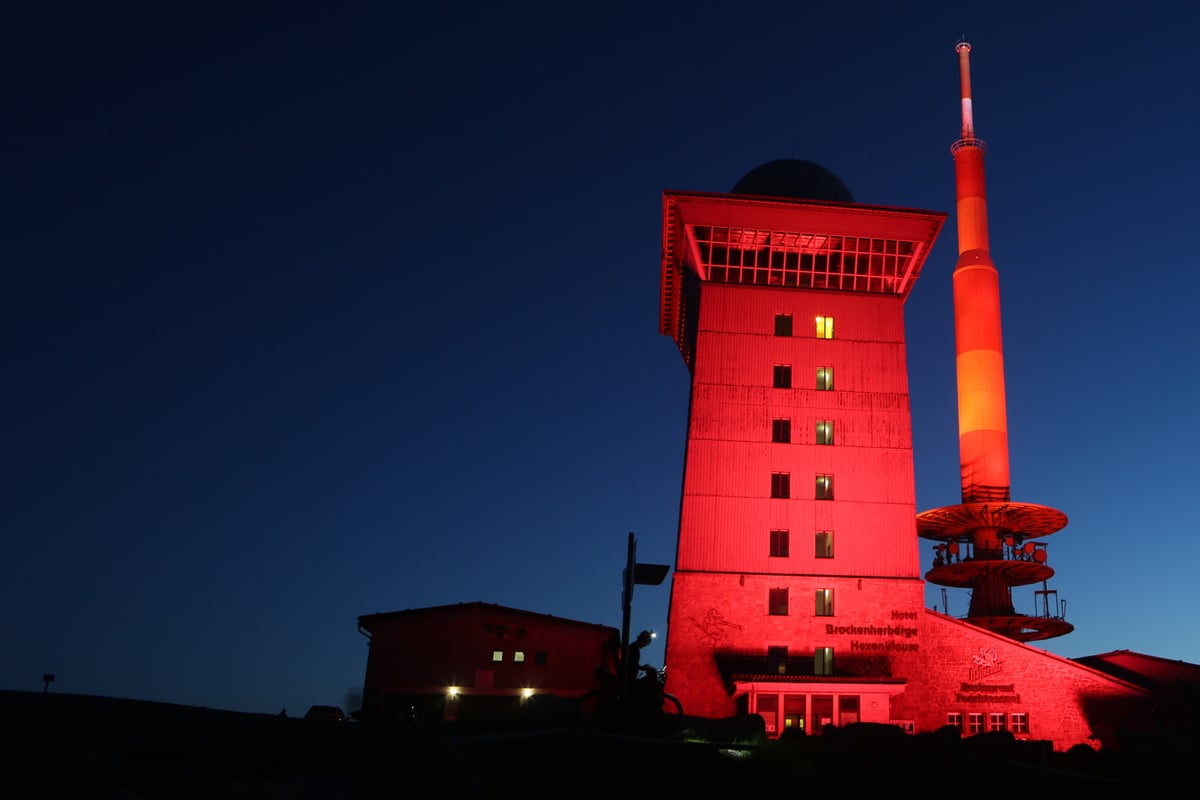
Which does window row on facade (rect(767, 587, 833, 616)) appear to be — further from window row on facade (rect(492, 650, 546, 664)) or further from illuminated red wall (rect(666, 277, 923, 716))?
window row on facade (rect(492, 650, 546, 664))

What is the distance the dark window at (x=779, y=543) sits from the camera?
5178cm

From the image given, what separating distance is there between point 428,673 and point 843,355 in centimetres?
2915

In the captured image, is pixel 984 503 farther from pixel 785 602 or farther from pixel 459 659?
pixel 459 659

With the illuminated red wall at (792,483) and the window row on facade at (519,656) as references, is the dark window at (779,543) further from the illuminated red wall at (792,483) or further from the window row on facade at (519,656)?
the window row on facade at (519,656)

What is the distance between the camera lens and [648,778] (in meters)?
13.3

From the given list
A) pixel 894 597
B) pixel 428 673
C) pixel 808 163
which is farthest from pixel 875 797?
pixel 808 163

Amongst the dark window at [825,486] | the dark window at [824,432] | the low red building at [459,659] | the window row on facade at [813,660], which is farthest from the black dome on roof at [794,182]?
the low red building at [459,659]

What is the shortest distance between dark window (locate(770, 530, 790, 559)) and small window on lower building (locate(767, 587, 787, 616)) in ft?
5.98

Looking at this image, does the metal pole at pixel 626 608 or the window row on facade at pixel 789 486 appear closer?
the metal pole at pixel 626 608

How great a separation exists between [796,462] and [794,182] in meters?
19.5

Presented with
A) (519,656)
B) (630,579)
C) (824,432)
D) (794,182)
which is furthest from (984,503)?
(630,579)

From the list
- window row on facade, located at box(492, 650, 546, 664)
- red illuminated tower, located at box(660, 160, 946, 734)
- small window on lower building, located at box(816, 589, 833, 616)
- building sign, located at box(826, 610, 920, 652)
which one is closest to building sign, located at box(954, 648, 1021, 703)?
building sign, located at box(826, 610, 920, 652)

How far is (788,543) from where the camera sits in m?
52.0

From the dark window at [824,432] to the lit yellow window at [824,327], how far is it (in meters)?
5.26
